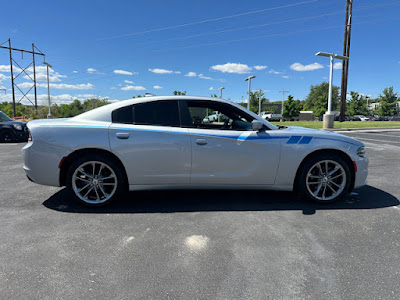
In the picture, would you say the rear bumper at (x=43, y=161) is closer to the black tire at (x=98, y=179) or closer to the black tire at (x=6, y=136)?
the black tire at (x=98, y=179)

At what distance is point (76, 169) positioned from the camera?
11.2ft

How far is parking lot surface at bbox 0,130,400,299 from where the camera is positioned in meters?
1.95

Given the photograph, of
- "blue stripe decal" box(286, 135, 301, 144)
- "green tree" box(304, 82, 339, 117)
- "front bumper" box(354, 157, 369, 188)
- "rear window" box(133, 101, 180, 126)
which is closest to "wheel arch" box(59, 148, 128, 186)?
"rear window" box(133, 101, 180, 126)

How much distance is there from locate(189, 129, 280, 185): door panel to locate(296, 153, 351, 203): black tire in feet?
1.48

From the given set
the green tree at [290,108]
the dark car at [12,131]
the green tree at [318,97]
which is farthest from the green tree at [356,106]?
the dark car at [12,131]

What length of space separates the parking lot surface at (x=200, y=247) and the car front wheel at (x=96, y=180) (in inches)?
6.7

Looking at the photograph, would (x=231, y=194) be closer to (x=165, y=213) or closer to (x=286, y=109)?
(x=165, y=213)

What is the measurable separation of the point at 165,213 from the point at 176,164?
0.64 meters

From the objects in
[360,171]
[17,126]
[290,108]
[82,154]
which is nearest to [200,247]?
[82,154]

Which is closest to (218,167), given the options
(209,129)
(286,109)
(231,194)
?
(209,129)

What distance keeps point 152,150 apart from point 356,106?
265 feet

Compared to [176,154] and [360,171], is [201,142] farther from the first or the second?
[360,171]

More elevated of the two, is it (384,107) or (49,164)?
(384,107)

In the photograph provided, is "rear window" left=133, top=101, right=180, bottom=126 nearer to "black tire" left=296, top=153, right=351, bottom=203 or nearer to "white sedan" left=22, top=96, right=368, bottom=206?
"white sedan" left=22, top=96, right=368, bottom=206
